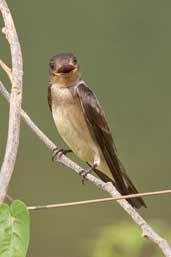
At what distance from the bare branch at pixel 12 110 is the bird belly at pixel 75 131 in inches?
46.2

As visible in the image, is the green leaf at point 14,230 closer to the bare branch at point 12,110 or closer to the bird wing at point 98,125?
the bare branch at point 12,110

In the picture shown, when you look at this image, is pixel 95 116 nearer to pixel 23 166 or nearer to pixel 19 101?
pixel 19 101

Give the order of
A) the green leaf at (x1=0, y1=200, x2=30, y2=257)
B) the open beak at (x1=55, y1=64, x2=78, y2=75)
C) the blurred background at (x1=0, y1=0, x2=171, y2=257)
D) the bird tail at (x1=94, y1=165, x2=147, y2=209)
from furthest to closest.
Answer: the blurred background at (x1=0, y1=0, x2=171, y2=257)
the open beak at (x1=55, y1=64, x2=78, y2=75)
the bird tail at (x1=94, y1=165, x2=147, y2=209)
the green leaf at (x1=0, y1=200, x2=30, y2=257)

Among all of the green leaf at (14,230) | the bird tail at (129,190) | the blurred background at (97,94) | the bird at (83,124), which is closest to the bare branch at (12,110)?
the green leaf at (14,230)

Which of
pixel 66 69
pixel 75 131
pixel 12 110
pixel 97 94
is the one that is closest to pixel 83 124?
pixel 75 131

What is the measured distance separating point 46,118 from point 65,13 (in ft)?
2.94

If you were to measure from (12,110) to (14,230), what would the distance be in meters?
0.18

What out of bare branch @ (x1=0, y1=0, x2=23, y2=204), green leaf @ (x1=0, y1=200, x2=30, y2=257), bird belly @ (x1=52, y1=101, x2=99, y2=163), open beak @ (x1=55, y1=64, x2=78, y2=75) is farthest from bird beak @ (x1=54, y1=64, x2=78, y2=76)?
green leaf @ (x1=0, y1=200, x2=30, y2=257)

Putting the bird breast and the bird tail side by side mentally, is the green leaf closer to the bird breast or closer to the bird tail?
the bird tail

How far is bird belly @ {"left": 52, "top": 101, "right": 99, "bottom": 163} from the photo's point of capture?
305 centimetres

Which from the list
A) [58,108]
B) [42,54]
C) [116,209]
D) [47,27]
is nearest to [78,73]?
[58,108]

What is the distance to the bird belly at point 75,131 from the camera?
305cm

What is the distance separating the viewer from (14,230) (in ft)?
5.22

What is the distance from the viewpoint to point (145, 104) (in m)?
5.96
